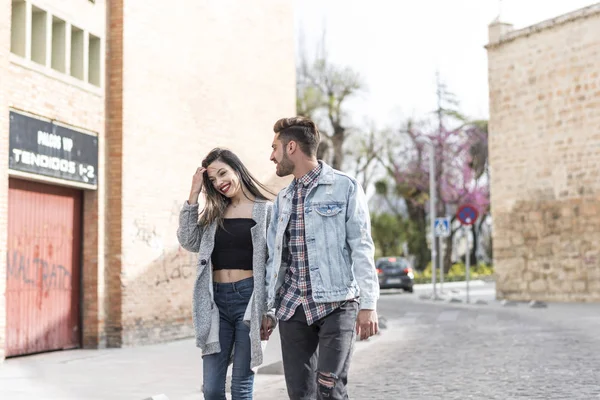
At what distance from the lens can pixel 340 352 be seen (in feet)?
14.1

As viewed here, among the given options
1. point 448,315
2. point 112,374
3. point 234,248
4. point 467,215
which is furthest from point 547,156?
point 234,248

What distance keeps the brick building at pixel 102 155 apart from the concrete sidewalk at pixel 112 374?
606 millimetres

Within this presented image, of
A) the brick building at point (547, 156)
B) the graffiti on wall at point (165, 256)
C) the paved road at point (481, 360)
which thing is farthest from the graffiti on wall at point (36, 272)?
the brick building at point (547, 156)

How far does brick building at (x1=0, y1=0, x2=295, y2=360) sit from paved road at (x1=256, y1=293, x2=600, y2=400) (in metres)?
3.65

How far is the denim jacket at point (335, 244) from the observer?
4.35 metres

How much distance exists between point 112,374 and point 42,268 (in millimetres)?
2885

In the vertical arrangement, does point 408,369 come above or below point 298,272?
below

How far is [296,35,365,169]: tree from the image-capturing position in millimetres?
45844

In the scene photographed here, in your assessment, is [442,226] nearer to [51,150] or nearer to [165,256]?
[165,256]

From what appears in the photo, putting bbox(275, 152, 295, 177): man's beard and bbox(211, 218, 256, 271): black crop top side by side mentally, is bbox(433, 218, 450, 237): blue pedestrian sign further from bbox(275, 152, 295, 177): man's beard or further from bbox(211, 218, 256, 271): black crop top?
bbox(275, 152, 295, 177): man's beard

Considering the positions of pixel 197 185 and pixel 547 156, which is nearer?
pixel 197 185

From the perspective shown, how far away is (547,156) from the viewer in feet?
83.7

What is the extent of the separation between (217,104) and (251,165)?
1648 millimetres

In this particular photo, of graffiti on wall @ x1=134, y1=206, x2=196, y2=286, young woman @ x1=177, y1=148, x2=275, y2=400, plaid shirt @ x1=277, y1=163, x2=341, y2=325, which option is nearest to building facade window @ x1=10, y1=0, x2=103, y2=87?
graffiti on wall @ x1=134, y1=206, x2=196, y2=286
